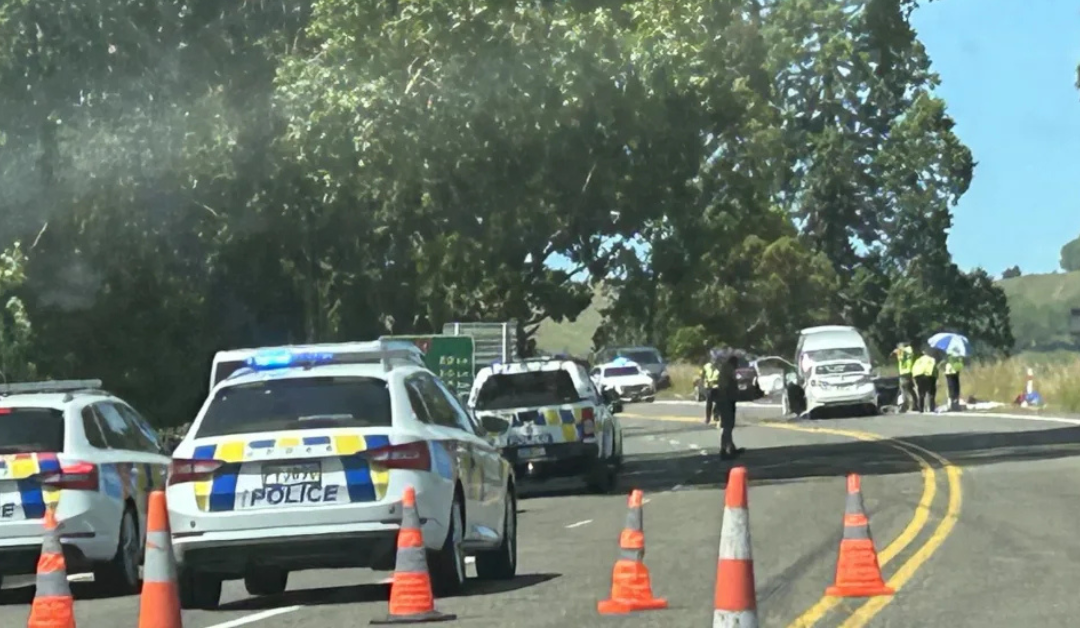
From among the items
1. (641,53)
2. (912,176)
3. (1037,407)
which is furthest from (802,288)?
(641,53)

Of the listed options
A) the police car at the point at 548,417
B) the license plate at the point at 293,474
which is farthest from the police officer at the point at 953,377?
the license plate at the point at 293,474

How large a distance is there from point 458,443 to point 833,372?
36761 mm

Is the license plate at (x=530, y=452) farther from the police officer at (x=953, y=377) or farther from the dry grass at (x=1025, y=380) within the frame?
the dry grass at (x=1025, y=380)

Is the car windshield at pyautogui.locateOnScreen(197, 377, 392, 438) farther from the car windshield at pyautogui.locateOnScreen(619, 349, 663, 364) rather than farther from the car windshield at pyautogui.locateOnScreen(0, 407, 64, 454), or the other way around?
the car windshield at pyautogui.locateOnScreen(619, 349, 663, 364)

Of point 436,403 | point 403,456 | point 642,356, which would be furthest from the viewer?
point 642,356

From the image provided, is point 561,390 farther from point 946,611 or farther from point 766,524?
point 946,611

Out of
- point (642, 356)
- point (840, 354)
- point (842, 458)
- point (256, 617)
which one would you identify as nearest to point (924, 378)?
point (840, 354)

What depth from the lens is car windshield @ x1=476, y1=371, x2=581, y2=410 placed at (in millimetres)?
28812

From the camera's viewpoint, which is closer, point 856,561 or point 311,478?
point 856,561

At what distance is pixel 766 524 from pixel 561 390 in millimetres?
8022

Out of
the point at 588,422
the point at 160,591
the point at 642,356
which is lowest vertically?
the point at 160,591

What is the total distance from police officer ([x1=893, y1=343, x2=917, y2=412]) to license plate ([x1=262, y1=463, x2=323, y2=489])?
38340mm

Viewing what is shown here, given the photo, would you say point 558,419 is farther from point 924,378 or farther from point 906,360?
point 906,360

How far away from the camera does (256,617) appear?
14.4 m
